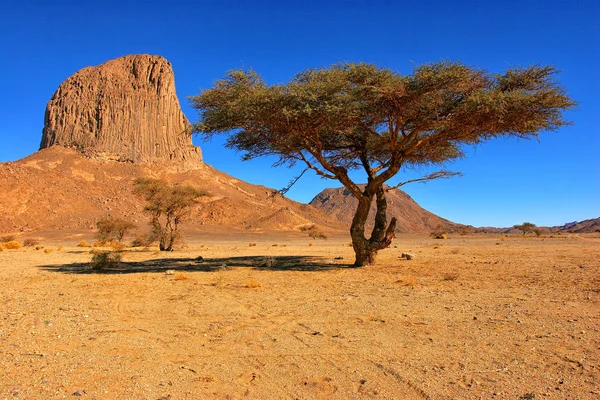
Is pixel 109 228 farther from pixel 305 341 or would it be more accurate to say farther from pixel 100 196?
pixel 100 196

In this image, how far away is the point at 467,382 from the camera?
14.0 feet

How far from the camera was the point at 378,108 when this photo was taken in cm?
1442

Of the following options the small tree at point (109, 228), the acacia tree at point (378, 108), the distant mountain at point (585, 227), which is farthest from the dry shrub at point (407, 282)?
the distant mountain at point (585, 227)

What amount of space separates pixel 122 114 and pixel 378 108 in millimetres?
104236

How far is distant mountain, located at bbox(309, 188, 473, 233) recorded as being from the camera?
5522 inches

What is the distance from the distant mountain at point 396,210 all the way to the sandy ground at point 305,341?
409 ft

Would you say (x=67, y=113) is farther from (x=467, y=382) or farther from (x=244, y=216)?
(x=467, y=382)

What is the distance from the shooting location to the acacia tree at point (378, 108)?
44.2 ft

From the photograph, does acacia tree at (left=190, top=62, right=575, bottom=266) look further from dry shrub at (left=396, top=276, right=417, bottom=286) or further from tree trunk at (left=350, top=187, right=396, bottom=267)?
dry shrub at (left=396, top=276, right=417, bottom=286)

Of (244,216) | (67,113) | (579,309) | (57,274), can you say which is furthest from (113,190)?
(579,309)

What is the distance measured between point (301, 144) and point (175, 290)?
7.64 m

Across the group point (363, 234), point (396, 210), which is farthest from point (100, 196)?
point (396, 210)

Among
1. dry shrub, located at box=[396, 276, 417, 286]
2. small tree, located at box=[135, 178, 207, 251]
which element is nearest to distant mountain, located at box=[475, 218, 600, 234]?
small tree, located at box=[135, 178, 207, 251]

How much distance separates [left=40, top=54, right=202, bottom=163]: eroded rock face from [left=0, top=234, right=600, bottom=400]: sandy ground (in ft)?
318
